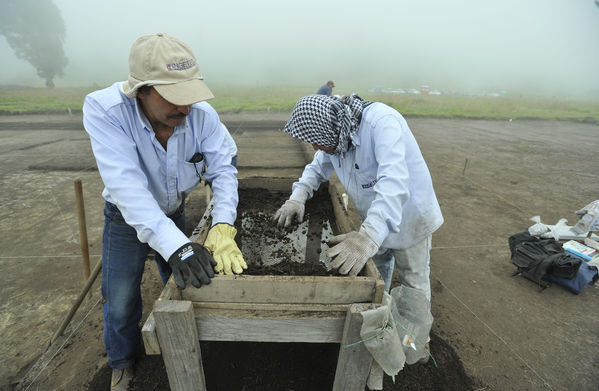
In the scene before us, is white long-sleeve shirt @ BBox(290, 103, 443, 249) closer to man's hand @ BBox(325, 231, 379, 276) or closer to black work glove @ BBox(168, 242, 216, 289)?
man's hand @ BBox(325, 231, 379, 276)

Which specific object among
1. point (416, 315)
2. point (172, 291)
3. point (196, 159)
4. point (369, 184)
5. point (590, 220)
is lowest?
point (416, 315)

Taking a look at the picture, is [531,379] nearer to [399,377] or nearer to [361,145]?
[399,377]

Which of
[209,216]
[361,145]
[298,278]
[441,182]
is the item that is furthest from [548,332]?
[441,182]

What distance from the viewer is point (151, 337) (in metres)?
1.32

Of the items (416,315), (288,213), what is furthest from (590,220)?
(288,213)

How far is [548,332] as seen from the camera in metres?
2.75

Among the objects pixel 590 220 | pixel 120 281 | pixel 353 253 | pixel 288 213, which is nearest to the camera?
pixel 353 253

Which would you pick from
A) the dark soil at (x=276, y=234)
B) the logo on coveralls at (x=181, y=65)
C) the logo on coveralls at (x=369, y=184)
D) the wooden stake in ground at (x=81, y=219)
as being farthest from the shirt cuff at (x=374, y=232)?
the wooden stake in ground at (x=81, y=219)

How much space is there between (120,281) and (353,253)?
4.82 ft

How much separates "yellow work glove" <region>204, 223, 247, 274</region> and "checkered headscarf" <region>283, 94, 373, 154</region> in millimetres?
766

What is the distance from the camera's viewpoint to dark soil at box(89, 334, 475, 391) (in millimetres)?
2016

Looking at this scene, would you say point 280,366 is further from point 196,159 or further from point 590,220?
point 590,220

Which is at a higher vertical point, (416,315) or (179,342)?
(179,342)

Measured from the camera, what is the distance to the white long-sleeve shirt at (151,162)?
154cm
